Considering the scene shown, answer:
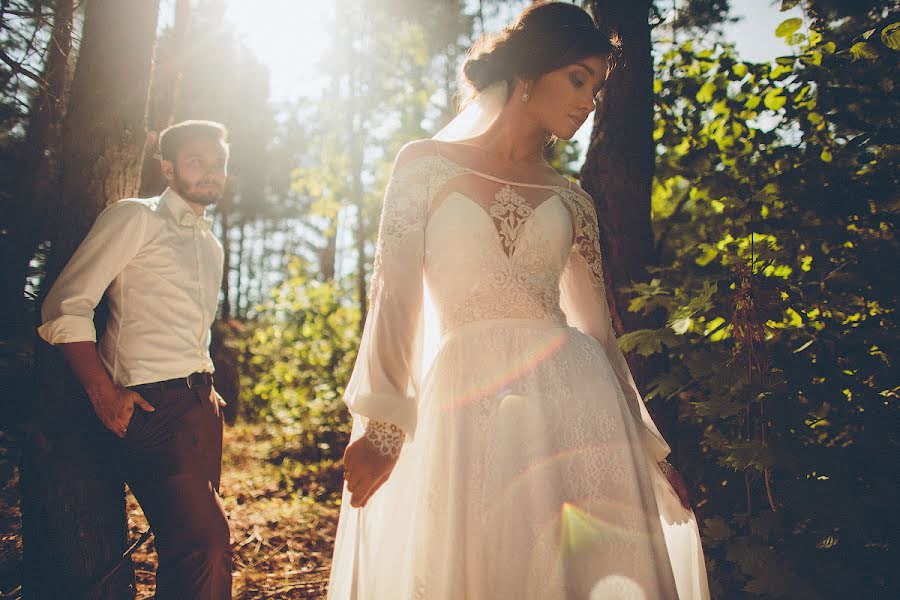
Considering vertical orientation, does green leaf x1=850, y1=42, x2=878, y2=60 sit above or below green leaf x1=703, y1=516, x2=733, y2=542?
above

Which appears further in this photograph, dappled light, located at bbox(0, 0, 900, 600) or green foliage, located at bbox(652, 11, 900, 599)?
green foliage, located at bbox(652, 11, 900, 599)

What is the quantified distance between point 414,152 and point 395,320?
1.94 feet

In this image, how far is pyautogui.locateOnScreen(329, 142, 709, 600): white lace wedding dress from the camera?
1323 millimetres

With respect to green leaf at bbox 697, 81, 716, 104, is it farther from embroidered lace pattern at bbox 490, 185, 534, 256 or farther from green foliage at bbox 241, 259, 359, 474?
green foliage at bbox 241, 259, 359, 474

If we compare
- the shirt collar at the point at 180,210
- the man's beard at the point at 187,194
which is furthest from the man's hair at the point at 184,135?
the shirt collar at the point at 180,210

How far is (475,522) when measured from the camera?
1.33 m

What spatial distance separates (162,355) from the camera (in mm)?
2158

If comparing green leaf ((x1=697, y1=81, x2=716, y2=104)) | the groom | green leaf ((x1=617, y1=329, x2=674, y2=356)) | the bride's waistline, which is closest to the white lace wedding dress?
the bride's waistline

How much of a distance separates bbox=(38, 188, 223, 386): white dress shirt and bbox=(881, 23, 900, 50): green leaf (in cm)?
285

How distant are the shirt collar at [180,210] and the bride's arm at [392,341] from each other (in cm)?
122

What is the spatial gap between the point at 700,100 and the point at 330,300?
5913 millimetres

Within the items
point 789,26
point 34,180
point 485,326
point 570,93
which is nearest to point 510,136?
point 570,93

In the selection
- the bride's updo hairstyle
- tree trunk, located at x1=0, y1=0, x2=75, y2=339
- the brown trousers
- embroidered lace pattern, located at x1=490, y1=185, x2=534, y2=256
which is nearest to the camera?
embroidered lace pattern, located at x1=490, y1=185, x2=534, y2=256

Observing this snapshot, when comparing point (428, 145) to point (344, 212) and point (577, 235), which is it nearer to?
point (577, 235)
